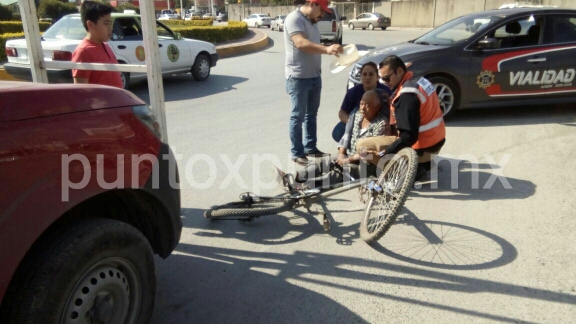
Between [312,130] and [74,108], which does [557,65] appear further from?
[74,108]

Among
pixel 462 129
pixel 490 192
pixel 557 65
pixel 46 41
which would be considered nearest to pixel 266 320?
pixel 490 192

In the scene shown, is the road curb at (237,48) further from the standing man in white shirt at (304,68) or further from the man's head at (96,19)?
the man's head at (96,19)

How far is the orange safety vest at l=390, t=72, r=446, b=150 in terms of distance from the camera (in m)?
4.26

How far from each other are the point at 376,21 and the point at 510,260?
3556cm

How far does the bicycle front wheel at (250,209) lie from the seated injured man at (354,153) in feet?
1.12

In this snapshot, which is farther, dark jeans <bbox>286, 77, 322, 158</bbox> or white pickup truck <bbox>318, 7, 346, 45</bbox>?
white pickup truck <bbox>318, 7, 346, 45</bbox>

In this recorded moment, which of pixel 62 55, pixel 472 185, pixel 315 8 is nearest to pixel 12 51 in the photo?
pixel 62 55

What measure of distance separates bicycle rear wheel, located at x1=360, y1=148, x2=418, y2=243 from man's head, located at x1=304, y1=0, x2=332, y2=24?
188 centimetres

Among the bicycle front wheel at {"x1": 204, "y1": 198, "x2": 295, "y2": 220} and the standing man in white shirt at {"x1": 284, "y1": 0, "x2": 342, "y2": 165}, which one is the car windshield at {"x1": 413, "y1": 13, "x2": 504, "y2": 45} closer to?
the standing man in white shirt at {"x1": 284, "y1": 0, "x2": 342, "y2": 165}

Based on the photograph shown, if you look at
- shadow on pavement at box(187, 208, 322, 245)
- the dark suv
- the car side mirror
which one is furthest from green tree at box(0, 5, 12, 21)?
shadow on pavement at box(187, 208, 322, 245)

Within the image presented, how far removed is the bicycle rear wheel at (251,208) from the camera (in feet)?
12.6

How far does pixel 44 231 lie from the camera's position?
2.07 meters

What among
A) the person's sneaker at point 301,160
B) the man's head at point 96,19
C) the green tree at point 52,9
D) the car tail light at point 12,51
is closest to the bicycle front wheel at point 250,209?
the person's sneaker at point 301,160

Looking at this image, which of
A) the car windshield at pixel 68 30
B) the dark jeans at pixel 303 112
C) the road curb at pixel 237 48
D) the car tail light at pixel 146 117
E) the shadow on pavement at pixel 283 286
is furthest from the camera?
the road curb at pixel 237 48
